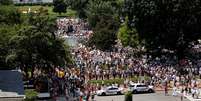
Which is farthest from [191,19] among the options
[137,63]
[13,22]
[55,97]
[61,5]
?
[61,5]

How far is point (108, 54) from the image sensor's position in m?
84.8

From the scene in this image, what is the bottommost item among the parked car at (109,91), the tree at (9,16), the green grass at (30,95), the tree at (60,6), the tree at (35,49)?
the parked car at (109,91)

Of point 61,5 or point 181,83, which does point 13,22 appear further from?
point 61,5

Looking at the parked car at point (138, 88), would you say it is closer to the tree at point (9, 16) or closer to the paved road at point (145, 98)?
the paved road at point (145, 98)

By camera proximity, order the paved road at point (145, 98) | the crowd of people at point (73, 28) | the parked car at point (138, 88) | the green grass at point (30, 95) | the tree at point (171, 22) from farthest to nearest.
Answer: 1. the crowd of people at point (73, 28)
2. the tree at point (171, 22)
3. the parked car at point (138, 88)
4. the paved road at point (145, 98)
5. the green grass at point (30, 95)

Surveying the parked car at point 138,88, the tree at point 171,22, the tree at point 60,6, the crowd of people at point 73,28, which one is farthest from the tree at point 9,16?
the tree at point 60,6

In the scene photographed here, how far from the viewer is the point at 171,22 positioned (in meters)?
80.7

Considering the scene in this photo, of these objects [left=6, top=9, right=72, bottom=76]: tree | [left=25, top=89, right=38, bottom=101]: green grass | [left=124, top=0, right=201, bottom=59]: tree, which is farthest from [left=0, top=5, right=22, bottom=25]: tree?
[left=25, top=89, right=38, bottom=101]: green grass

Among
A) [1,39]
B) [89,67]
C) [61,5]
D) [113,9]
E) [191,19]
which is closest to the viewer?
[1,39]

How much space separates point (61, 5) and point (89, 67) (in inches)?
3235

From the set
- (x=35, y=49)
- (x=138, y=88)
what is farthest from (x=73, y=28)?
(x=35, y=49)

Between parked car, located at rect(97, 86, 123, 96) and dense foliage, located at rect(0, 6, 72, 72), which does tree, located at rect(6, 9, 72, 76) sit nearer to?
dense foliage, located at rect(0, 6, 72, 72)

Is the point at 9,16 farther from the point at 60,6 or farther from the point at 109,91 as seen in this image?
the point at 60,6

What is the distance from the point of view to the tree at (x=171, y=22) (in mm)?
80500
